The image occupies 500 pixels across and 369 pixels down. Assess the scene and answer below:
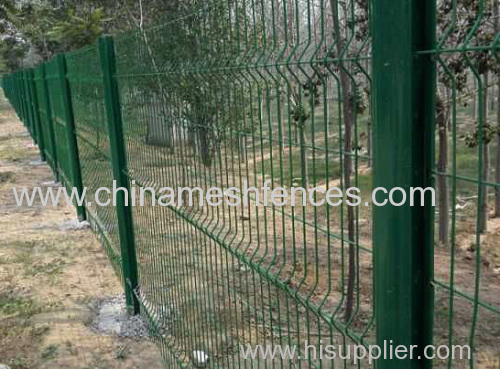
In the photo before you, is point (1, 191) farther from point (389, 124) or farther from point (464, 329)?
point (389, 124)

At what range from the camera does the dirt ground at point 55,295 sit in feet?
15.3

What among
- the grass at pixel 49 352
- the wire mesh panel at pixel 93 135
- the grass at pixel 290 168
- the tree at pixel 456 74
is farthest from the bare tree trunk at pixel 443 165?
the grass at pixel 49 352

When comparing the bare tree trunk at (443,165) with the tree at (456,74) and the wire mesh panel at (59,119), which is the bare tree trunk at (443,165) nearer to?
the tree at (456,74)

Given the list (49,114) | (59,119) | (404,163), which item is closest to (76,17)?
(49,114)

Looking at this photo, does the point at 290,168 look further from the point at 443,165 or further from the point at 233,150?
the point at 443,165

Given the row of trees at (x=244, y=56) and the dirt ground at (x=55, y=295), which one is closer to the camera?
the row of trees at (x=244, y=56)

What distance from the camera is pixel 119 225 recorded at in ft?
16.5

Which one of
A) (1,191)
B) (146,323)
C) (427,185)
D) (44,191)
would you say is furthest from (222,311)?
(1,191)

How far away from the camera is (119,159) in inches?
187

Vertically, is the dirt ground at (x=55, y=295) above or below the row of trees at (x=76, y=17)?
below

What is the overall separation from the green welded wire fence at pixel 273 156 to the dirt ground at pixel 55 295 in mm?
353

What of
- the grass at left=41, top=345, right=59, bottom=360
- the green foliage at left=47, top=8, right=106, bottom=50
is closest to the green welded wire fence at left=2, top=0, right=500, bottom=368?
the grass at left=41, top=345, right=59, bottom=360

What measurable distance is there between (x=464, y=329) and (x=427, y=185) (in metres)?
5.39

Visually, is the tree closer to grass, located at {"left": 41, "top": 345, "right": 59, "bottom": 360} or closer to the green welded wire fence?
the green welded wire fence
